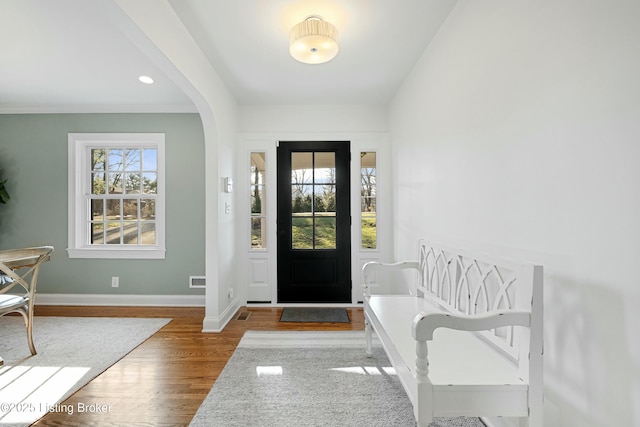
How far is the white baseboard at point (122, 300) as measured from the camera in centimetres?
380

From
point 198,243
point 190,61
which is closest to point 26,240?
point 198,243

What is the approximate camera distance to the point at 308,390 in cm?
199

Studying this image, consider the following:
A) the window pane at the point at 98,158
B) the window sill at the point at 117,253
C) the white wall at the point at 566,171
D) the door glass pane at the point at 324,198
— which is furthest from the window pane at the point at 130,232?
the white wall at the point at 566,171

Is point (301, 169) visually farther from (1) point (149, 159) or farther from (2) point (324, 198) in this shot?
(1) point (149, 159)

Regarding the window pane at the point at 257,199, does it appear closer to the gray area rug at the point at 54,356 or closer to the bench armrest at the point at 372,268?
the gray area rug at the point at 54,356

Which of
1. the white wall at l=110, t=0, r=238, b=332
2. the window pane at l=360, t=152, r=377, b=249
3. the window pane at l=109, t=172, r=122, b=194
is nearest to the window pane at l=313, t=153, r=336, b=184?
the window pane at l=360, t=152, r=377, b=249

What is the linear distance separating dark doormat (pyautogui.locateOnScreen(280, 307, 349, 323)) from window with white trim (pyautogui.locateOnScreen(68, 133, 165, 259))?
175 cm

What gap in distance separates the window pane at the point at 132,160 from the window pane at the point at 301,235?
213 centimetres

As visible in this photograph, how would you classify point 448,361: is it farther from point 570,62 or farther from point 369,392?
point 570,62

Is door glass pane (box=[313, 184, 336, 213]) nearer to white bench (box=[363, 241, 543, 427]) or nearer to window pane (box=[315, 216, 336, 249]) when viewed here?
window pane (box=[315, 216, 336, 249])

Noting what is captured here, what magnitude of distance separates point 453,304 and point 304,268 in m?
2.20

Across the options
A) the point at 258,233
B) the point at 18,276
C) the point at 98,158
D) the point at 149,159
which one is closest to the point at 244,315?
the point at 258,233

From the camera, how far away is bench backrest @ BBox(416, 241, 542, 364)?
4.03 ft

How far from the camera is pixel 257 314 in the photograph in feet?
11.6
